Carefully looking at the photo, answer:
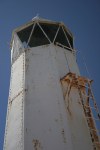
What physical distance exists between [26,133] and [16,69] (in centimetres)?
507

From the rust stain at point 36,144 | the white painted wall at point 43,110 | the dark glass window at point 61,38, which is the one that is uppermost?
the dark glass window at point 61,38

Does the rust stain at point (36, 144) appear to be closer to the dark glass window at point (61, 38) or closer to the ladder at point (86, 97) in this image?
the ladder at point (86, 97)

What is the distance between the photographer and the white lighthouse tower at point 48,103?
345 inches

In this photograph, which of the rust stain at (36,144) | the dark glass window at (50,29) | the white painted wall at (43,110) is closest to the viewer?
the rust stain at (36,144)

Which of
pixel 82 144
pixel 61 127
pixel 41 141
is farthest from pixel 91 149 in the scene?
pixel 41 141

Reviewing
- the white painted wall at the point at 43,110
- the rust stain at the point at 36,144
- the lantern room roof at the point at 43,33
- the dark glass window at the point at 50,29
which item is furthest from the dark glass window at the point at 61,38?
the rust stain at the point at 36,144

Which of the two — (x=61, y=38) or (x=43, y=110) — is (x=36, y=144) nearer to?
(x=43, y=110)

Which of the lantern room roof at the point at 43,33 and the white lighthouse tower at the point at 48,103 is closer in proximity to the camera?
the white lighthouse tower at the point at 48,103

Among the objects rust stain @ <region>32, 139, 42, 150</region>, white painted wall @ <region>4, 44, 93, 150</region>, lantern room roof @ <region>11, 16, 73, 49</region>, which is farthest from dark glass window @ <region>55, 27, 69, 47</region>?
rust stain @ <region>32, 139, 42, 150</region>

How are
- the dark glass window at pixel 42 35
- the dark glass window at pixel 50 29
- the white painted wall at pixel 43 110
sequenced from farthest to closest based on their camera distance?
the dark glass window at pixel 50 29 < the dark glass window at pixel 42 35 < the white painted wall at pixel 43 110

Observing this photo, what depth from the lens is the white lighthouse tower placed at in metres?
8.75

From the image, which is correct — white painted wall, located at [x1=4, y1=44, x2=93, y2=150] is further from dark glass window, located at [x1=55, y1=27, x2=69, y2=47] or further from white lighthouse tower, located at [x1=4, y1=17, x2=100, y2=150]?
dark glass window, located at [x1=55, y1=27, x2=69, y2=47]

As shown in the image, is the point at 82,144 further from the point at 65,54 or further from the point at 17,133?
the point at 65,54

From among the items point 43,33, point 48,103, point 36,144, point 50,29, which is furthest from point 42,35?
point 36,144
